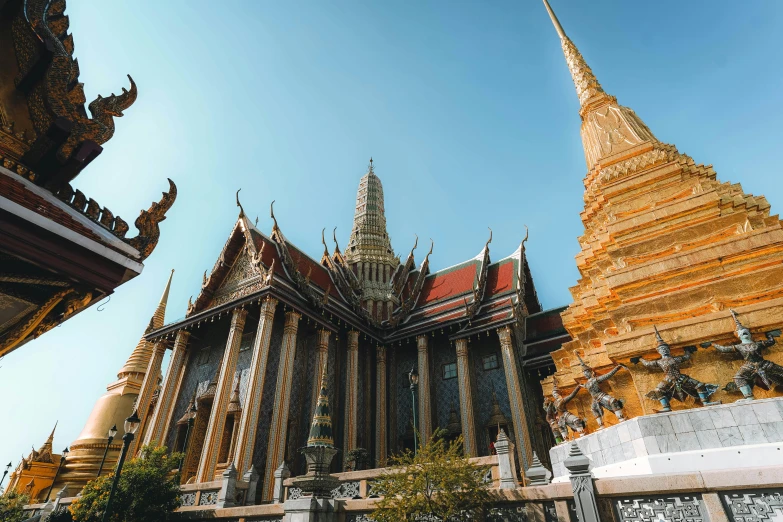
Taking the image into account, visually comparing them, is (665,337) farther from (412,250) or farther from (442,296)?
(412,250)

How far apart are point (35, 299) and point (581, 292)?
9706mm

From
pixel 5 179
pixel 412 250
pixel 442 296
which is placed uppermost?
pixel 412 250

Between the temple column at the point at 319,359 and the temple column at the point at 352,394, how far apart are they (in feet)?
3.47

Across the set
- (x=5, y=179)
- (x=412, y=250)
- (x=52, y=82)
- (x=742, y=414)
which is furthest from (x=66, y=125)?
(x=412, y=250)

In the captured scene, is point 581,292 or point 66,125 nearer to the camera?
point 66,125

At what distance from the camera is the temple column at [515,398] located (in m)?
11.9

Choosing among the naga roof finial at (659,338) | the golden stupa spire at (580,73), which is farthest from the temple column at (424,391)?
the golden stupa spire at (580,73)

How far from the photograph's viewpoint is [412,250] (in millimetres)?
20359

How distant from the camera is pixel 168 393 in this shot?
1346cm

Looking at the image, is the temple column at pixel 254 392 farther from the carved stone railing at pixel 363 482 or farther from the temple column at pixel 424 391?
the temple column at pixel 424 391

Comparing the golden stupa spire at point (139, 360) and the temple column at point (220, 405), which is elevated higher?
the golden stupa spire at point (139, 360)

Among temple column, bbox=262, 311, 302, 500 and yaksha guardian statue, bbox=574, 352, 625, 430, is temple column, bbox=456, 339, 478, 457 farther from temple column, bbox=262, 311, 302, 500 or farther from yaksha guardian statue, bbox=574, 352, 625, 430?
yaksha guardian statue, bbox=574, 352, 625, 430

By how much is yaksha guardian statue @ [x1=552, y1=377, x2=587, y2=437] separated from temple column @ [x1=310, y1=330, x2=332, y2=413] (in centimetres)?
680

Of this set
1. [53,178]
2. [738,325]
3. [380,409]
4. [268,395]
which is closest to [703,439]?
[738,325]
